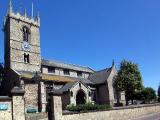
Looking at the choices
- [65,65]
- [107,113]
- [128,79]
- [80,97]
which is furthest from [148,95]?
[107,113]

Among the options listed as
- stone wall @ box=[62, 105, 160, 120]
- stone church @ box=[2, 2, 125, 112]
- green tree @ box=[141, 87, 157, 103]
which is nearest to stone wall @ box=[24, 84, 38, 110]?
stone church @ box=[2, 2, 125, 112]

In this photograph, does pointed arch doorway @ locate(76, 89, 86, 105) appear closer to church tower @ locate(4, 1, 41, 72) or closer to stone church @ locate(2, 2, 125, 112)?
stone church @ locate(2, 2, 125, 112)

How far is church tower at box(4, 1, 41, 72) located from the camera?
4842cm

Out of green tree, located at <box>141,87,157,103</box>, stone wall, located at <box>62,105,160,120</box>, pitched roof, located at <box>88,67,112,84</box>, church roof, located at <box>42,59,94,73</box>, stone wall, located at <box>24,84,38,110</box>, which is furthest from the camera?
green tree, located at <box>141,87,157,103</box>

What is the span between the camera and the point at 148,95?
68.2m

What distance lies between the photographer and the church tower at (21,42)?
48425 mm

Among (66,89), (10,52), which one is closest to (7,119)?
(66,89)

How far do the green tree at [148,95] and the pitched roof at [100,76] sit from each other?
1274 centimetres

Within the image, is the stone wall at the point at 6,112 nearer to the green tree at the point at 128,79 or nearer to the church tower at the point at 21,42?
the church tower at the point at 21,42

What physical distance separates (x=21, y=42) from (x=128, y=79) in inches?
903

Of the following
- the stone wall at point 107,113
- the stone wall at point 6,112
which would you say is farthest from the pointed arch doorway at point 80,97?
the stone wall at point 6,112

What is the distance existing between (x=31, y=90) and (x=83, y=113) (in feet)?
56.6

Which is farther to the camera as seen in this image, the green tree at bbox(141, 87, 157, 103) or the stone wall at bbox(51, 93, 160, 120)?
the green tree at bbox(141, 87, 157, 103)

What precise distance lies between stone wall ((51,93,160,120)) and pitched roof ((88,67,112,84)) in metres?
13.6
